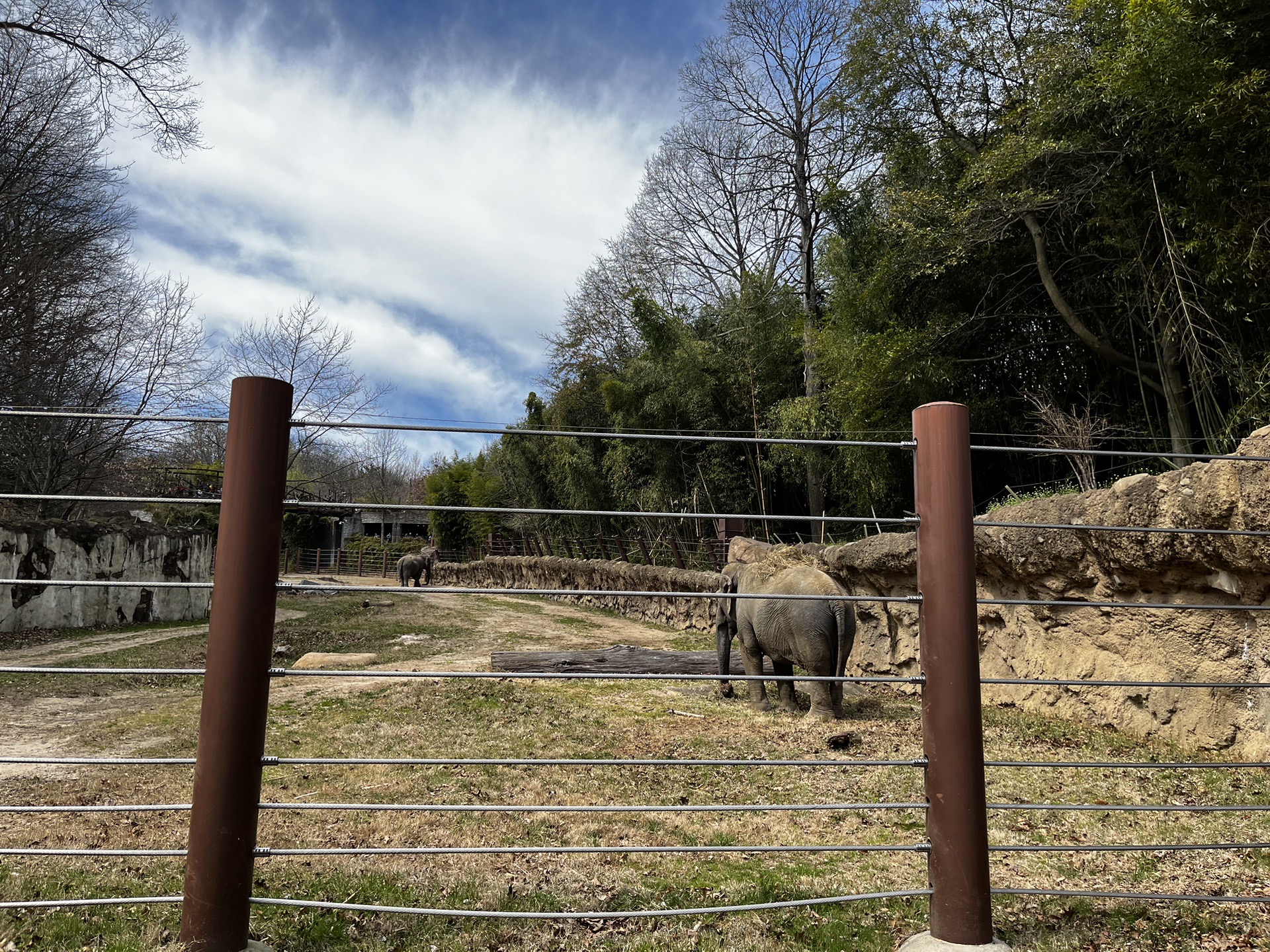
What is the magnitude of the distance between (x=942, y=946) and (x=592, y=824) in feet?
6.00

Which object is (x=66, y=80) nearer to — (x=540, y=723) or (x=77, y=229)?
(x=77, y=229)

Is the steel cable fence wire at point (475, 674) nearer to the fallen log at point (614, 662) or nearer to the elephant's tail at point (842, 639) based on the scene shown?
the elephant's tail at point (842, 639)

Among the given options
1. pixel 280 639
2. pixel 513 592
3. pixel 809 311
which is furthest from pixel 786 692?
pixel 809 311

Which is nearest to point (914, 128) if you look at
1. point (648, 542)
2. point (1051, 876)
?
point (648, 542)

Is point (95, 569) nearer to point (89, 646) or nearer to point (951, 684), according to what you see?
point (89, 646)

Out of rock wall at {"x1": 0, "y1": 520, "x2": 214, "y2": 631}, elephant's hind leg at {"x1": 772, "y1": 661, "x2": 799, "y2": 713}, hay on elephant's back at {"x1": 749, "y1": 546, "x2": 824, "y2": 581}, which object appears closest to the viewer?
elephant's hind leg at {"x1": 772, "y1": 661, "x2": 799, "y2": 713}

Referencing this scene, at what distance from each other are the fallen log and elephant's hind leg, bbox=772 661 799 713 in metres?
0.89

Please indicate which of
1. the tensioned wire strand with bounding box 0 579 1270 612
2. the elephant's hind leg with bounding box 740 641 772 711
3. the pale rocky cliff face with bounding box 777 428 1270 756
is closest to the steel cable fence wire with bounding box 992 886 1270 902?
the tensioned wire strand with bounding box 0 579 1270 612

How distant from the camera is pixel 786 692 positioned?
6.27 meters

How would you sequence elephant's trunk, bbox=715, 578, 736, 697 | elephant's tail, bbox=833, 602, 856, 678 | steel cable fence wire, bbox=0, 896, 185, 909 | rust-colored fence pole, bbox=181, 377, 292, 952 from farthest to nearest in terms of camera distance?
elephant's trunk, bbox=715, 578, 736, 697, elephant's tail, bbox=833, 602, 856, 678, steel cable fence wire, bbox=0, 896, 185, 909, rust-colored fence pole, bbox=181, 377, 292, 952

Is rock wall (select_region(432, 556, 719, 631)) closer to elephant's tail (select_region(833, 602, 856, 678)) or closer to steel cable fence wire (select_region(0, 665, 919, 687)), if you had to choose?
elephant's tail (select_region(833, 602, 856, 678))

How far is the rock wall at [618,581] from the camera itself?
1360 cm

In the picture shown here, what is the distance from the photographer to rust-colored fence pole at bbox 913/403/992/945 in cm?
190

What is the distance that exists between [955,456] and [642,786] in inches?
110
